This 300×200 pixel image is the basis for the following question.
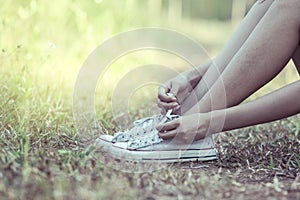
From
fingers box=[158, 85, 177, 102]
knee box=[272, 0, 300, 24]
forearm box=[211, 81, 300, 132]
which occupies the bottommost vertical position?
forearm box=[211, 81, 300, 132]

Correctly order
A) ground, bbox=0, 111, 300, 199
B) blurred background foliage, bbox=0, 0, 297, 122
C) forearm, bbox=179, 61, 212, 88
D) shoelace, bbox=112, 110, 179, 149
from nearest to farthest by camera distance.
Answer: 1. ground, bbox=0, 111, 300, 199
2. shoelace, bbox=112, 110, 179, 149
3. forearm, bbox=179, 61, 212, 88
4. blurred background foliage, bbox=0, 0, 297, 122

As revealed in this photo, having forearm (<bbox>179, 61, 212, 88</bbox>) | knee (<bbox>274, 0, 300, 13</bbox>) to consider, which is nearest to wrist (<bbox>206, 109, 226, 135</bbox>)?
forearm (<bbox>179, 61, 212, 88</bbox>)

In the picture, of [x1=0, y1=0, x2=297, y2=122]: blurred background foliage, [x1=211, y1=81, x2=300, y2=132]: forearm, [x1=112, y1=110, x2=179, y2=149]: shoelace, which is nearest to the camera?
[x1=211, y1=81, x2=300, y2=132]: forearm

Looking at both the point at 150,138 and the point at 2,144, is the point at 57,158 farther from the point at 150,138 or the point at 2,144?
the point at 150,138

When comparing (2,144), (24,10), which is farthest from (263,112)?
(24,10)

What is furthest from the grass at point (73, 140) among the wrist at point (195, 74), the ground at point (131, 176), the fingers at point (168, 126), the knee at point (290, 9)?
the knee at point (290, 9)

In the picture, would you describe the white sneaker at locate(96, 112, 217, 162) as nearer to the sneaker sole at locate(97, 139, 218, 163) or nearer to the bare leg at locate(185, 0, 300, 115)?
the sneaker sole at locate(97, 139, 218, 163)

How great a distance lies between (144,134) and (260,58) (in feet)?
1.28

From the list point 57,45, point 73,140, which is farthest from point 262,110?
point 57,45

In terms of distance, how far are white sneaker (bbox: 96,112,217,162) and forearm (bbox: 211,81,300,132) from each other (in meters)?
0.08

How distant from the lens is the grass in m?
1.23

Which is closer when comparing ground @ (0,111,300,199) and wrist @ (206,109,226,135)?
ground @ (0,111,300,199)

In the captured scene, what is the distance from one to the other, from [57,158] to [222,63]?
585 millimetres

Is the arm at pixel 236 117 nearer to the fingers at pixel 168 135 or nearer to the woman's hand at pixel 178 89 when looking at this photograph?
the fingers at pixel 168 135
